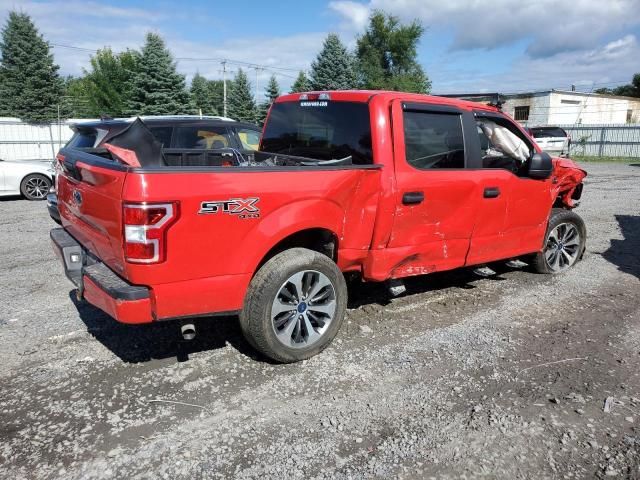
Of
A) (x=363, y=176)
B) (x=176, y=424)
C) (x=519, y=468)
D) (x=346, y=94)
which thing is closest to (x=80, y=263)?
(x=176, y=424)

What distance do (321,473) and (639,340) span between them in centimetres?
315

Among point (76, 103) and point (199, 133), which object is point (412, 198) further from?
point (76, 103)

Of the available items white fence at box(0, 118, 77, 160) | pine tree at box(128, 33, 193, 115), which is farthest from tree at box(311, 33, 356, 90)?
white fence at box(0, 118, 77, 160)

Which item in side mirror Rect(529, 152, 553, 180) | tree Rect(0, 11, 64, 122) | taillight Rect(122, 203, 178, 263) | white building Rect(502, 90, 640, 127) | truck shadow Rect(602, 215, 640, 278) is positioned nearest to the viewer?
taillight Rect(122, 203, 178, 263)

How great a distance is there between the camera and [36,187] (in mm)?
11734

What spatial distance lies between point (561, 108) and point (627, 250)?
4183 centimetres

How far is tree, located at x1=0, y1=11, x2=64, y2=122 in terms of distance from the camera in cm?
3091

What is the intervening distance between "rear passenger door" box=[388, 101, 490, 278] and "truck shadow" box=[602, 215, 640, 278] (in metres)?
2.79

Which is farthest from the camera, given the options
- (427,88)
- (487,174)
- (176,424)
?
(427,88)

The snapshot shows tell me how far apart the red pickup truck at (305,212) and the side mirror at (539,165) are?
12 mm

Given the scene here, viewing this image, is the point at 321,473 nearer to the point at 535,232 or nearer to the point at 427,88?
the point at 535,232

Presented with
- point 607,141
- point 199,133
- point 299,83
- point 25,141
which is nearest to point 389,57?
point 299,83

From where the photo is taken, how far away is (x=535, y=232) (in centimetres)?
545

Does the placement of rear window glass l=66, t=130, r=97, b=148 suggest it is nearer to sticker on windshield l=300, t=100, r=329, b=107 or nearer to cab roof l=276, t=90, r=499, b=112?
cab roof l=276, t=90, r=499, b=112
